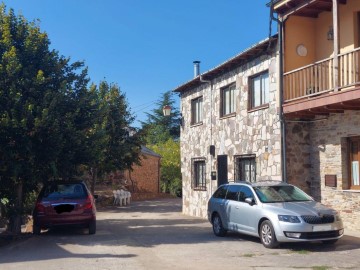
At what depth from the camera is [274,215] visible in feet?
35.1

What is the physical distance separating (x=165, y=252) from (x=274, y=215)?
2570mm

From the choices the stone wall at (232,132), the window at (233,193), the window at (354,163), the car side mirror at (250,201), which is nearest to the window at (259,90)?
the stone wall at (232,132)

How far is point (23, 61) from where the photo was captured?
13734mm

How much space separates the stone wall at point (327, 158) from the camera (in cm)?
1315

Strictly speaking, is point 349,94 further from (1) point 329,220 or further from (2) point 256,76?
(2) point 256,76

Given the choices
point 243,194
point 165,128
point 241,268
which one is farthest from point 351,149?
point 165,128

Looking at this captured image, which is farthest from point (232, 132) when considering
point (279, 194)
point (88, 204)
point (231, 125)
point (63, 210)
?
point (63, 210)

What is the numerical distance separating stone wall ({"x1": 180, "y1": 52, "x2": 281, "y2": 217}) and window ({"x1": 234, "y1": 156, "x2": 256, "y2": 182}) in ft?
0.83

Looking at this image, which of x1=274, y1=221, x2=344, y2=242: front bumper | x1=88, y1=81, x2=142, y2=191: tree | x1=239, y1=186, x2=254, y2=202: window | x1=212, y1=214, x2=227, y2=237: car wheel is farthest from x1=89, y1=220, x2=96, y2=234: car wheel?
x1=88, y1=81, x2=142, y2=191: tree

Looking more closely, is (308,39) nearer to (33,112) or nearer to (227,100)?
(227,100)

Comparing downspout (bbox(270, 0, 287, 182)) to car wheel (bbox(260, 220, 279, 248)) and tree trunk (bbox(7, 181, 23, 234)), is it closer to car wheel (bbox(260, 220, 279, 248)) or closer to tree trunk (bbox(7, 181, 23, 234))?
car wheel (bbox(260, 220, 279, 248))

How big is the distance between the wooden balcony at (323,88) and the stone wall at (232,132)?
689 millimetres

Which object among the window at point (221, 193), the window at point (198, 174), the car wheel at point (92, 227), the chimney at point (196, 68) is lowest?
the car wheel at point (92, 227)

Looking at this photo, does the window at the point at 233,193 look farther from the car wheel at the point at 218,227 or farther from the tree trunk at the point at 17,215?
the tree trunk at the point at 17,215
